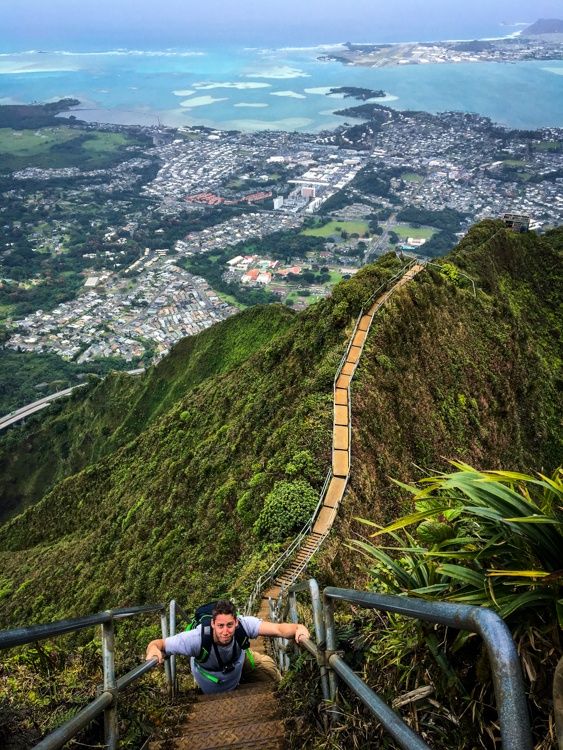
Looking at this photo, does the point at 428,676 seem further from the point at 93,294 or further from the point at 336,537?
the point at 93,294

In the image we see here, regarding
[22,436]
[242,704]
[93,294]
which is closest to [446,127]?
[93,294]

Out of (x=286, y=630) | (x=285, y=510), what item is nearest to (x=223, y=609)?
(x=286, y=630)

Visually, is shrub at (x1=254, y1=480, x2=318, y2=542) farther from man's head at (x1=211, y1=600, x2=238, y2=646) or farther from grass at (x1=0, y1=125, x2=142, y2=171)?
grass at (x1=0, y1=125, x2=142, y2=171)

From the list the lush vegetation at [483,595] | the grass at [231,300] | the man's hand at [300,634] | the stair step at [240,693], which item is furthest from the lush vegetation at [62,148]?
the lush vegetation at [483,595]

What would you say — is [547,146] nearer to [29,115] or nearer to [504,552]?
[29,115]

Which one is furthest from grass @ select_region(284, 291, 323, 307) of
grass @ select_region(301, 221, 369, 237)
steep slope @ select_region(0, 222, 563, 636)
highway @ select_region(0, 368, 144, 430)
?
steep slope @ select_region(0, 222, 563, 636)

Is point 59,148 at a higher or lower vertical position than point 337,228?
higher
